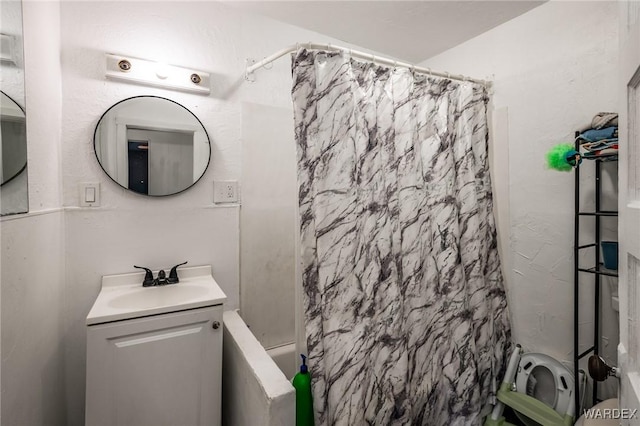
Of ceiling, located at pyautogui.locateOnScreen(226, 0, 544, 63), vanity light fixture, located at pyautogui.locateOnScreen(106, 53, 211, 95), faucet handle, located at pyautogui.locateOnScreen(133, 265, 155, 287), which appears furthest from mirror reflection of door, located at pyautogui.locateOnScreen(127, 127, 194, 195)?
ceiling, located at pyautogui.locateOnScreen(226, 0, 544, 63)

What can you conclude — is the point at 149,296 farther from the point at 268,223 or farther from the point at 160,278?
the point at 268,223

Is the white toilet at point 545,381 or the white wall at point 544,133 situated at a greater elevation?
the white wall at point 544,133

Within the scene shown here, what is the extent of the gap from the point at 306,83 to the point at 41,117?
1.09m

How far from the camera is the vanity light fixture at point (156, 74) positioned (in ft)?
5.14

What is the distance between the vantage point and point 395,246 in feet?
5.01

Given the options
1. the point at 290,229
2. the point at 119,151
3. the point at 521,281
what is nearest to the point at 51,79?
the point at 119,151

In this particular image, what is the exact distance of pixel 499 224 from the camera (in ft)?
6.59

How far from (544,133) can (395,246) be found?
45.1 inches

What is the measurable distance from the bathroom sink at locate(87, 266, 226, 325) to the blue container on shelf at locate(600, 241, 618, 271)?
1700mm

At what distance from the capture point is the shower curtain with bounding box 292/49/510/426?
136 cm

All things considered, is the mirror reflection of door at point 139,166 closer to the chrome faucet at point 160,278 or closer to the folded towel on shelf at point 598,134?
the chrome faucet at point 160,278

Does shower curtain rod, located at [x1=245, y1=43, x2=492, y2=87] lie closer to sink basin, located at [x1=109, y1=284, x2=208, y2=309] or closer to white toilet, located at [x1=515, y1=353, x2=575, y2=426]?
sink basin, located at [x1=109, y1=284, x2=208, y2=309]

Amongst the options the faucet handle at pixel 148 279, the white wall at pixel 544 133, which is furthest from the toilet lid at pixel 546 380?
the faucet handle at pixel 148 279

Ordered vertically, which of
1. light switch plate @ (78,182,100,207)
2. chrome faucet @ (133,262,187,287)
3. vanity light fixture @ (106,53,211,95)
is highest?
vanity light fixture @ (106,53,211,95)
